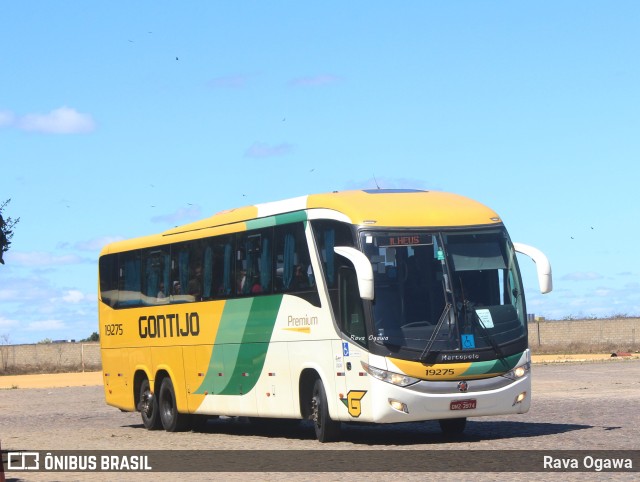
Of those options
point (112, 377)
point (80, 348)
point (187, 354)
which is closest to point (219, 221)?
point (187, 354)

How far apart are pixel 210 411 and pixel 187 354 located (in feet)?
4.49

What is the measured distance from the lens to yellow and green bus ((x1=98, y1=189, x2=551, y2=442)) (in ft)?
57.7

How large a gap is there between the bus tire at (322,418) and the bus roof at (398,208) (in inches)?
101

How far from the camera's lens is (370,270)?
17.2 m

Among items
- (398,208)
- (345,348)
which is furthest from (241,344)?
(398,208)

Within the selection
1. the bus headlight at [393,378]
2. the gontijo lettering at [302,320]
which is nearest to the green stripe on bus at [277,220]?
the gontijo lettering at [302,320]

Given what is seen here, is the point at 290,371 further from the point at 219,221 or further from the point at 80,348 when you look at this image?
the point at 80,348

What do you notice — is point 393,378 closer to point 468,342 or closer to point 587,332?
point 468,342

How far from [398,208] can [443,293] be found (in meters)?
1.55

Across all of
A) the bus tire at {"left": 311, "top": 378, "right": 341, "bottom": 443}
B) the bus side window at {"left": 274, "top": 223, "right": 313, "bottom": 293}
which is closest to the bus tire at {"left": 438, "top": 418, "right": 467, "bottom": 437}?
the bus tire at {"left": 311, "top": 378, "right": 341, "bottom": 443}

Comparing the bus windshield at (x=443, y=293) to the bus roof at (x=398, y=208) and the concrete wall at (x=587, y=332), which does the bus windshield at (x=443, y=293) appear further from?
the concrete wall at (x=587, y=332)

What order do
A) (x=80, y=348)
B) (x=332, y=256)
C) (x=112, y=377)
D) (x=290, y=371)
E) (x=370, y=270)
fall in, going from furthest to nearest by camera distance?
(x=80, y=348)
(x=112, y=377)
(x=290, y=371)
(x=332, y=256)
(x=370, y=270)

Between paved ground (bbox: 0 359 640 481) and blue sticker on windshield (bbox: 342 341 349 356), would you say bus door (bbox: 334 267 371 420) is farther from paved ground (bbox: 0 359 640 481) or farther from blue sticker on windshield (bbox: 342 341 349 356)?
paved ground (bbox: 0 359 640 481)

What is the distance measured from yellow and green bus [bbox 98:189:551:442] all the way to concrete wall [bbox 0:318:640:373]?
62938 mm
